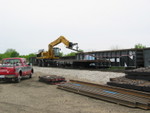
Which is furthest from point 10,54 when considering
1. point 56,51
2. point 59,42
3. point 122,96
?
point 122,96

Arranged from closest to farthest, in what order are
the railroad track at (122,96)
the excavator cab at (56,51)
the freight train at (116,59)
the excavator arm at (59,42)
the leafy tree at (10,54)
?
the railroad track at (122,96), the freight train at (116,59), the excavator arm at (59,42), the excavator cab at (56,51), the leafy tree at (10,54)

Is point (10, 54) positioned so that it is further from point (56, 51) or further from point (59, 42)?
point (59, 42)

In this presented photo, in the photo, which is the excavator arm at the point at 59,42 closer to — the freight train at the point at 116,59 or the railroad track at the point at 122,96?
the freight train at the point at 116,59

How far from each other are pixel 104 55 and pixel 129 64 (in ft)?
15.5

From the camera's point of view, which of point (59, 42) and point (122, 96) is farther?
point (59, 42)

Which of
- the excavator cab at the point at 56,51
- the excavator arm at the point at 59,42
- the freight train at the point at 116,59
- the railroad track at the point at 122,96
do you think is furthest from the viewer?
the excavator cab at the point at 56,51

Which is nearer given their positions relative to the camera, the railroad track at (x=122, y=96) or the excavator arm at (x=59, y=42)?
the railroad track at (x=122, y=96)

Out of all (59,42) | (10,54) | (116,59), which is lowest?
(116,59)

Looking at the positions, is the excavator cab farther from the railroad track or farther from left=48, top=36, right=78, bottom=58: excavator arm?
the railroad track

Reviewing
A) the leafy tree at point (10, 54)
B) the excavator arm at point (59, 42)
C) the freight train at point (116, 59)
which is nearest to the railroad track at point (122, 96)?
the freight train at point (116, 59)

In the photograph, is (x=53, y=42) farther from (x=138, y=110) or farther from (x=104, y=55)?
(x=138, y=110)

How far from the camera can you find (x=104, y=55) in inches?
912

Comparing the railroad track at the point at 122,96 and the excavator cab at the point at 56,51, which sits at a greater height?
the excavator cab at the point at 56,51

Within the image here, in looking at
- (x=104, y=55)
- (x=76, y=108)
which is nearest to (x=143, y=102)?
(x=76, y=108)
